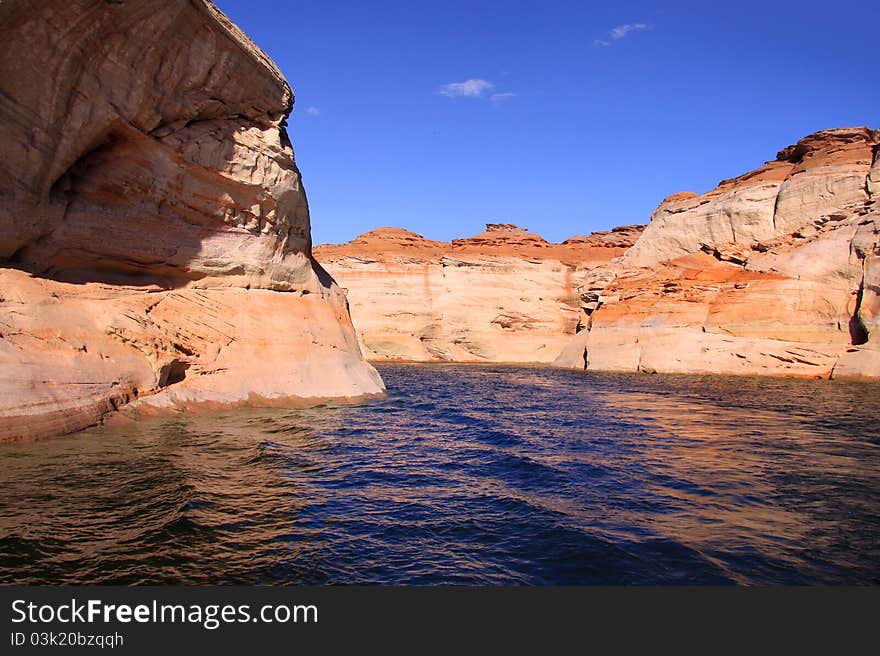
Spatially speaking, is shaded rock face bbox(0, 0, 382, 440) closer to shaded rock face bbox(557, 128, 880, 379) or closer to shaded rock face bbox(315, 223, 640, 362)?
shaded rock face bbox(557, 128, 880, 379)

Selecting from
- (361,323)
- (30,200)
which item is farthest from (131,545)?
(361,323)

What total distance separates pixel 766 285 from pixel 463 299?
1962cm

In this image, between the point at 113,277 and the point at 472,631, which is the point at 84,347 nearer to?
the point at 113,277

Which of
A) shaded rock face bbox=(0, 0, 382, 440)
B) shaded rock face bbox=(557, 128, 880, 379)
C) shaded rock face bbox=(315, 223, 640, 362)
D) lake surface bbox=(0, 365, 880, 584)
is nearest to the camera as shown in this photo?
lake surface bbox=(0, 365, 880, 584)

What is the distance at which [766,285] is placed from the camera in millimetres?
25516

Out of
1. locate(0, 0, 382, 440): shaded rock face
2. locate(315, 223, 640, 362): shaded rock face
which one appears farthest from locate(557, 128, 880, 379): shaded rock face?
locate(0, 0, 382, 440): shaded rock face

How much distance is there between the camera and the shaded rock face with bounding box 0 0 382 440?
27.0 ft

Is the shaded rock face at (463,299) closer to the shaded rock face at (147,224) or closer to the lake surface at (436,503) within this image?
the shaded rock face at (147,224)

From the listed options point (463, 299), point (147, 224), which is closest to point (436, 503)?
point (147, 224)

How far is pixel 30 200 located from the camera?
920cm

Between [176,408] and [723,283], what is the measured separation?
26481 millimetres

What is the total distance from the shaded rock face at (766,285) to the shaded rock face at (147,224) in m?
18.7

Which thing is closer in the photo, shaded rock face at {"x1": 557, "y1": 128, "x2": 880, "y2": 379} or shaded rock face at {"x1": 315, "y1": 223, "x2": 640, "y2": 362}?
shaded rock face at {"x1": 557, "y1": 128, "x2": 880, "y2": 379}

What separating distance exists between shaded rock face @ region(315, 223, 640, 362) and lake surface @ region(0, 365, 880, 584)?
1094 inches
